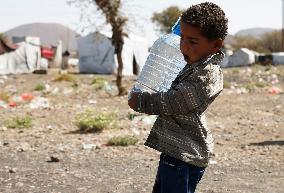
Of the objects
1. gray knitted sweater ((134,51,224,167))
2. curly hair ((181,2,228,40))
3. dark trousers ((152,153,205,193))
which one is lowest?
dark trousers ((152,153,205,193))

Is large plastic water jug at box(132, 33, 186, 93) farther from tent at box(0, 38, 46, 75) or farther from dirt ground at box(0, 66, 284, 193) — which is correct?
tent at box(0, 38, 46, 75)

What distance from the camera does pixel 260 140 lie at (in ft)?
23.5

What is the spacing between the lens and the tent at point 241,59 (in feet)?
112

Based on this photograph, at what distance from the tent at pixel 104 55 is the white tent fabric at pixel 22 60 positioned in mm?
2279

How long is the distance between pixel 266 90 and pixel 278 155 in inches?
369

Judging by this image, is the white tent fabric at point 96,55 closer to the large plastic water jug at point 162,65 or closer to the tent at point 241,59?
the tent at point 241,59

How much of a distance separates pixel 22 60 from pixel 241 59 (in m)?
15.8

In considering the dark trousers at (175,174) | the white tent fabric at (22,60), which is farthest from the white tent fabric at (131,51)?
the dark trousers at (175,174)

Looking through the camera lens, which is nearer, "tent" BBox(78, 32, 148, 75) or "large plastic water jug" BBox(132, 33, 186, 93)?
"large plastic water jug" BBox(132, 33, 186, 93)

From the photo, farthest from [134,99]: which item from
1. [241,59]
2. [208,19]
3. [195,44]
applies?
[241,59]

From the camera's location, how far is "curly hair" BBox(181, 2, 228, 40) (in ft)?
6.70

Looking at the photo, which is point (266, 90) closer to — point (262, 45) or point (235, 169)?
point (235, 169)

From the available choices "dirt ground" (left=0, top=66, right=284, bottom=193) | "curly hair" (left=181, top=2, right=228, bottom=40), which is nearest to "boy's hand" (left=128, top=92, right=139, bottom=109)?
"curly hair" (left=181, top=2, right=228, bottom=40)

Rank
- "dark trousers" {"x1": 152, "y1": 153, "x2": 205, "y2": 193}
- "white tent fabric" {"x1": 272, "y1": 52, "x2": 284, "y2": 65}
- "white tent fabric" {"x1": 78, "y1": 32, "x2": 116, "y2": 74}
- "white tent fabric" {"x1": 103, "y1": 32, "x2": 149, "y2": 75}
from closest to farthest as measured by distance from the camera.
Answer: "dark trousers" {"x1": 152, "y1": 153, "x2": 205, "y2": 193}
"white tent fabric" {"x1": 78, "y1": 32, "x2": 116, "y2": 74}
"white tent fabric" {"x1": 103, "y1": 32, "x2": 149, "y2": 75}
"white tent fabric" {"x1": 272, "y1": 52, "x2": 284, "y2": 65}
